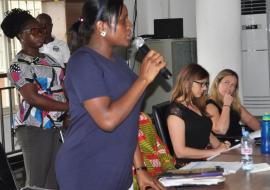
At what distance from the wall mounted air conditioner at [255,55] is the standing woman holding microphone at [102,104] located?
5.74 m

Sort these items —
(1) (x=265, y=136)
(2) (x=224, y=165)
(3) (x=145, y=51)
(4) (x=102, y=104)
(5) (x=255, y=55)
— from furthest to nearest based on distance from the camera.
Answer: (5) (x=255, y=55)
(1) (x=265, y=136)
(2) (x=224, y=165)
(3) (x=145, y=51)
(4) (x=102, y=104)

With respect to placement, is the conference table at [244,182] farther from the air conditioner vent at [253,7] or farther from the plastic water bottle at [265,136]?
the air conditioner vent at [253,7]

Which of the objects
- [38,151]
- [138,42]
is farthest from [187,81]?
[138,42]

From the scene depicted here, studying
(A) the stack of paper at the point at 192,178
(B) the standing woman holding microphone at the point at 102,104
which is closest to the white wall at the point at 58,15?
(A) the stack of paper at the point at 192,178

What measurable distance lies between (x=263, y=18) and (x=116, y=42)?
19.3 feet

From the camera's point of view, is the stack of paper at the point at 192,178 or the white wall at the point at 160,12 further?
the white wall at the point at 160,12

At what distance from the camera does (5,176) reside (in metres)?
2.02

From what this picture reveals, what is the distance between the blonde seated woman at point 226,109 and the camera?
3.77m

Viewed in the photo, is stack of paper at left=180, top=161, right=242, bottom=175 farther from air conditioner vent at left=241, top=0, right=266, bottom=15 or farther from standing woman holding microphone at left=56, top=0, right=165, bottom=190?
air conditioner vent at left=241, top=0, right=266, bottom=15

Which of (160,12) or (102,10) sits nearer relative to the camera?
(102,10)

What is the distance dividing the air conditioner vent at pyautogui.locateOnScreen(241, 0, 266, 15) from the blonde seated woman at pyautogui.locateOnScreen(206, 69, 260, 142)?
11.5 ft

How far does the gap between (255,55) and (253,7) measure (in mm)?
695

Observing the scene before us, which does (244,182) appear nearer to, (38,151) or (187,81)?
(187,81)

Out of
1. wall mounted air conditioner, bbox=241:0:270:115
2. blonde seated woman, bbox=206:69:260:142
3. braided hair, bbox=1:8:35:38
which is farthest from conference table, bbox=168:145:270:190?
wall mounted air conditioner, bbox=241:0:270:115
